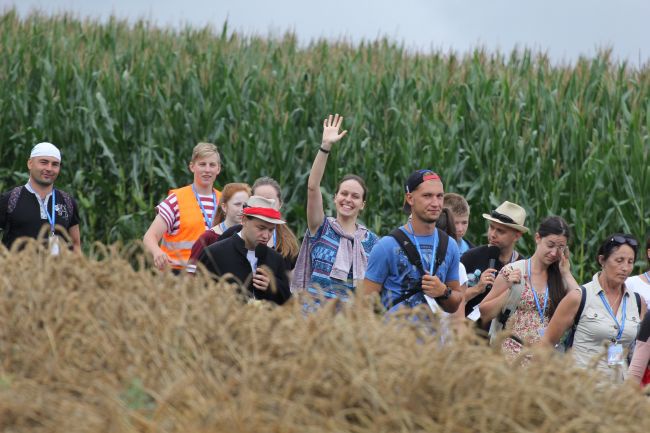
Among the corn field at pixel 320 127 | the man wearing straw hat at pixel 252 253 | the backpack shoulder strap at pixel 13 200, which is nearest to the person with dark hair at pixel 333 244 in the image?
the man wearing straw hat at pixel 252 253

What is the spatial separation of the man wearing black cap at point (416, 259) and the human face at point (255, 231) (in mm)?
777

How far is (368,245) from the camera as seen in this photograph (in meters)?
8.10

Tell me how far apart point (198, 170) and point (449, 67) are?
8.62m

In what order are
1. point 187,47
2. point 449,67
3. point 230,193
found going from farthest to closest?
point 187,47, point 449,67, point 230,193

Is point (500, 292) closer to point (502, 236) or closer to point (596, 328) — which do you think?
point (596, 328)

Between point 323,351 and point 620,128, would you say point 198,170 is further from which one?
point 620,128

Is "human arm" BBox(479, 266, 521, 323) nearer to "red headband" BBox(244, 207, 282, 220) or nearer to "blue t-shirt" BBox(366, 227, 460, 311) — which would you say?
"blue t-shirt" BBox(366, 227, 460, 311)

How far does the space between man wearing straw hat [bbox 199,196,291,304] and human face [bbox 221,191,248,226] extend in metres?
1.09

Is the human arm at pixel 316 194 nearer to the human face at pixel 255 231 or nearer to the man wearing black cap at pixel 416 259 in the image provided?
the human face at pixel 255 231

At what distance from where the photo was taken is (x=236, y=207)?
866cm

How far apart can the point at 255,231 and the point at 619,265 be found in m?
2.36

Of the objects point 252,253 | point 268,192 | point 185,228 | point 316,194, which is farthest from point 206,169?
point 252,253

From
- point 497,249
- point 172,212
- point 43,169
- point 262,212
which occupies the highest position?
point 497,249

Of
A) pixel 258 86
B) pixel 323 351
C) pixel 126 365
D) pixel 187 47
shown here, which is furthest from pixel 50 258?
pixel 187 47
